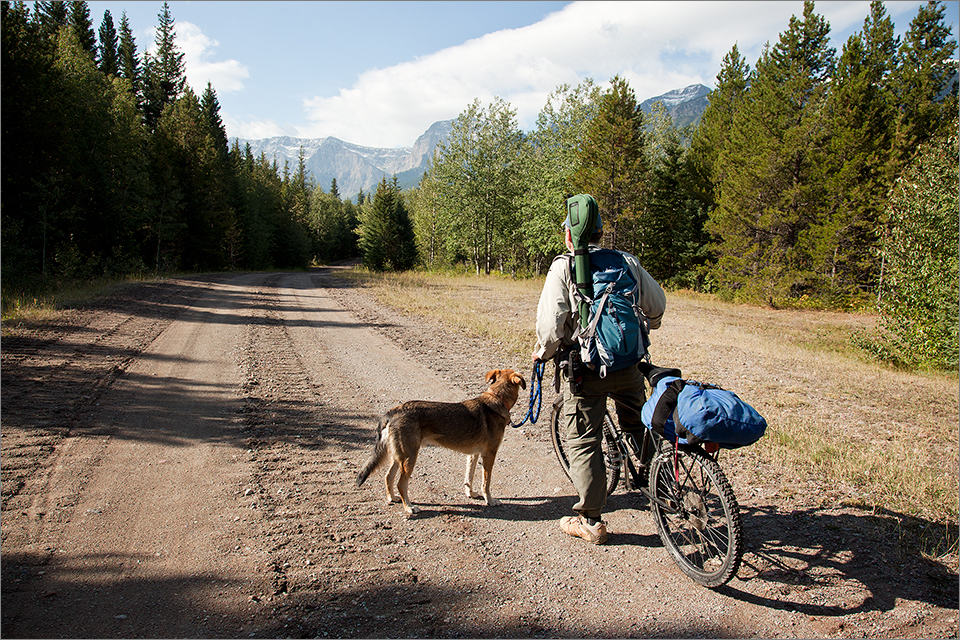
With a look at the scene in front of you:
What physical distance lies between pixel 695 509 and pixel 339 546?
8.01ft

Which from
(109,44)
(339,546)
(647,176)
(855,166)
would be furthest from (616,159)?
(109,44)

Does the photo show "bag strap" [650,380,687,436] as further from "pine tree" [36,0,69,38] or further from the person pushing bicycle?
"pine tree" [36,0,69,38]

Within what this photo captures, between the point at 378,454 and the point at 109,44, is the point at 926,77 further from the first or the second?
the point at 109,44

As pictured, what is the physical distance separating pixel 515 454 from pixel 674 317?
14.5 m

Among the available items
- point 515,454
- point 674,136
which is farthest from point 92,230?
point 674,136

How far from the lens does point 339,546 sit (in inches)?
134

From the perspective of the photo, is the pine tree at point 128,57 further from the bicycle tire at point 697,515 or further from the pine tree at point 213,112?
the bicycle tire at point 697,515

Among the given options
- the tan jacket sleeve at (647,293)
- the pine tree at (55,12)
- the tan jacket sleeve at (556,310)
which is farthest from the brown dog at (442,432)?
the pine tree at (55,12)

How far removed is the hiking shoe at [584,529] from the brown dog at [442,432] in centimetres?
71

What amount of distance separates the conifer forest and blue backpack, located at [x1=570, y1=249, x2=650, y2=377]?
1014cm

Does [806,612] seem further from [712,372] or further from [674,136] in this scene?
[674,136]

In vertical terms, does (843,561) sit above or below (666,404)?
below

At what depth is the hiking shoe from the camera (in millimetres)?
3543

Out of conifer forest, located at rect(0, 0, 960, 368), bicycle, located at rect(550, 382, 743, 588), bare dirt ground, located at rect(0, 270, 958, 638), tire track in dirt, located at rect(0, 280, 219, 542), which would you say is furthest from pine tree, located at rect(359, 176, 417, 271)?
bicycle, located at rect(550, 382, 743, 588)
